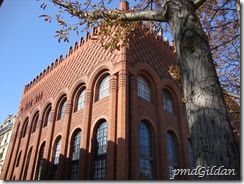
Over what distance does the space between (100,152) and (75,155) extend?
8.99ft

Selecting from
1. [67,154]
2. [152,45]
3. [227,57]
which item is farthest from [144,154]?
[152,45]

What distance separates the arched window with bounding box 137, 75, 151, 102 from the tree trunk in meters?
10.4

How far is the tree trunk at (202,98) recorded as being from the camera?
2.31 m

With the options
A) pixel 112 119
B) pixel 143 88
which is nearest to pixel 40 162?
pixel 112 119

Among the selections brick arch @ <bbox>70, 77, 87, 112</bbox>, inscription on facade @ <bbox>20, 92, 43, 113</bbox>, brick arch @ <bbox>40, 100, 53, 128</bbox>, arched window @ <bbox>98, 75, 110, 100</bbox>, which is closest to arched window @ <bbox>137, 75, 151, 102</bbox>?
arched window @ <bbox>98, 75, 110, 100</bbox>

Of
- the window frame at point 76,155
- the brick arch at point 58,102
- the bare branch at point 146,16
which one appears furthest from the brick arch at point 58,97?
the bare branch at point 146,16

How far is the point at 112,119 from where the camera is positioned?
37.8 ft

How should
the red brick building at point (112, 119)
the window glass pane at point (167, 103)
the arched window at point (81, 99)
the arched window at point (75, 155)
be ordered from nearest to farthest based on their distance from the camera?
the red brick building at point (112, 119), the arched window at point (75, 155), the window glass pane at point (167, 103), the arched window at point (81, 99)

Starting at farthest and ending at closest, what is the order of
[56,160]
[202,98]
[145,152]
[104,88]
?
[56,160]
[104,88]
[145,152]
[202,98]

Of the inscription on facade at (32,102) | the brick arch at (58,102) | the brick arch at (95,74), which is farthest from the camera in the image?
the inscription on facade at (32,102)

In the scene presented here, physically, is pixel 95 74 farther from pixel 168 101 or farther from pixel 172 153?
pixel 172 153

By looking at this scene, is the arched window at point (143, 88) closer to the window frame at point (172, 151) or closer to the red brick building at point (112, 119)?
the red brick building at point (112, 119)

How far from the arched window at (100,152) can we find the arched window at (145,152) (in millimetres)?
2092

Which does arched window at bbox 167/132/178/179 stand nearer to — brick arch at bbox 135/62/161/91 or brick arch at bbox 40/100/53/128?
brick arch at bbox 135/62/161/91
